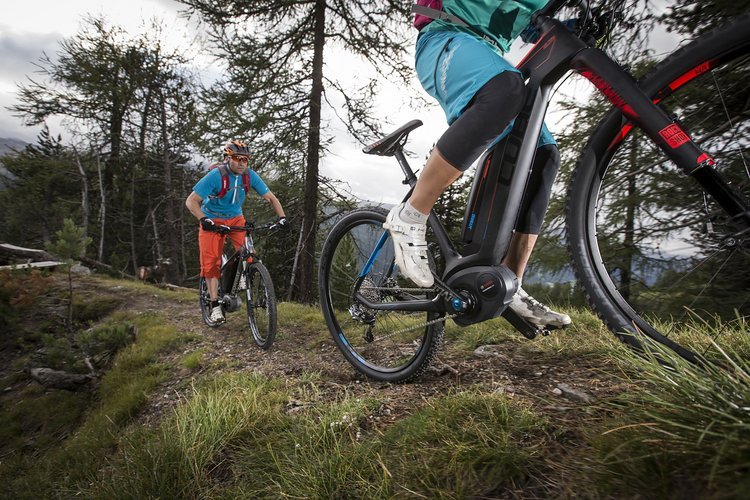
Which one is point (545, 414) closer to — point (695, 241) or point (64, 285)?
point (695, 241)

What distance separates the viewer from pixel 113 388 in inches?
171

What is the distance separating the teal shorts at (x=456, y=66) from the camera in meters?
1.58

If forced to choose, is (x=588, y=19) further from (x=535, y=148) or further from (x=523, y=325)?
(x=523, y=325)

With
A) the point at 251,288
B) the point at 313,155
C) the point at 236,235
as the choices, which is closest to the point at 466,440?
the point at 251,288

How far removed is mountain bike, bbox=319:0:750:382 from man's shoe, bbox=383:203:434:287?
5.8 inches

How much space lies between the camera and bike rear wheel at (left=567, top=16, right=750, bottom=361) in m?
1.26

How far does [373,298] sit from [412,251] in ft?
2.52

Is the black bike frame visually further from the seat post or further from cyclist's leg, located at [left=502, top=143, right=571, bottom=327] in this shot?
cyclist's leg, located at [left=502, top=143, right=571, bottom=327]

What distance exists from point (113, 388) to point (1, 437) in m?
2.50

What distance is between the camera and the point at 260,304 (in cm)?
470

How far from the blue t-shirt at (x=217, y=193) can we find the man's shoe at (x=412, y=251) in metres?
3.83

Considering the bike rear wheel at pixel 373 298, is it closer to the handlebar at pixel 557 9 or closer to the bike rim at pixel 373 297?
the bike rim at pixel 373 297

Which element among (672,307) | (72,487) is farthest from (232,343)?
(672,307)

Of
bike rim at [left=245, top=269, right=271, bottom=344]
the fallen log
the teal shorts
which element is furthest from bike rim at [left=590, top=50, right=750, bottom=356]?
the fallen log
